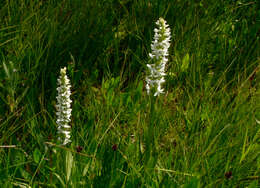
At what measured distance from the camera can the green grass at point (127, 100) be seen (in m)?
1.98

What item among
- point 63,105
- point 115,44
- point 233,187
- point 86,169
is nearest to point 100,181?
point 86,169

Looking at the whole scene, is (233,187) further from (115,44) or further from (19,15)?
(19,15)

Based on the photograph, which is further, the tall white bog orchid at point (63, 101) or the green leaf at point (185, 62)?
the green leaf at point (185, 62)

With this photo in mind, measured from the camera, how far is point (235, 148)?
83.7 inches

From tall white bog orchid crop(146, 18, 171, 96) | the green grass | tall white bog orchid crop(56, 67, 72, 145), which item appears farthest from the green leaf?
tall white bog orchid crop(56, 67, 72, 145)

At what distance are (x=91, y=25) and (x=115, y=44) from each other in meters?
0.28

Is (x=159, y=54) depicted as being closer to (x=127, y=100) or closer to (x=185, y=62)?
(x=127, y=100)

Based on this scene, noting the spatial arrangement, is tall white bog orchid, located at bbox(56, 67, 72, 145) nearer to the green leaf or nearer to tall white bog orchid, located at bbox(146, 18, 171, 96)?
tall white bog orchid, located at bbox(146, 18, 171, 96)

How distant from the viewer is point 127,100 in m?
2.65

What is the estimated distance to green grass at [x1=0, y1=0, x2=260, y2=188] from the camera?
6.49 feet

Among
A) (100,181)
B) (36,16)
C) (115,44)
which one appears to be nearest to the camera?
(100,181)

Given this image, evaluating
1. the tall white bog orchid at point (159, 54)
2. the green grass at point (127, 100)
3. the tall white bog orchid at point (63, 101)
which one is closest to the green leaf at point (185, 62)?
the green grass at point (127, 100)

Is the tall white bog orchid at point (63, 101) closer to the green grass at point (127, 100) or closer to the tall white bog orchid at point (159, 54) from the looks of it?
the green grass at point (127, 100)

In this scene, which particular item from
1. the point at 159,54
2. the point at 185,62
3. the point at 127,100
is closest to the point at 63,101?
the point at 159,54
